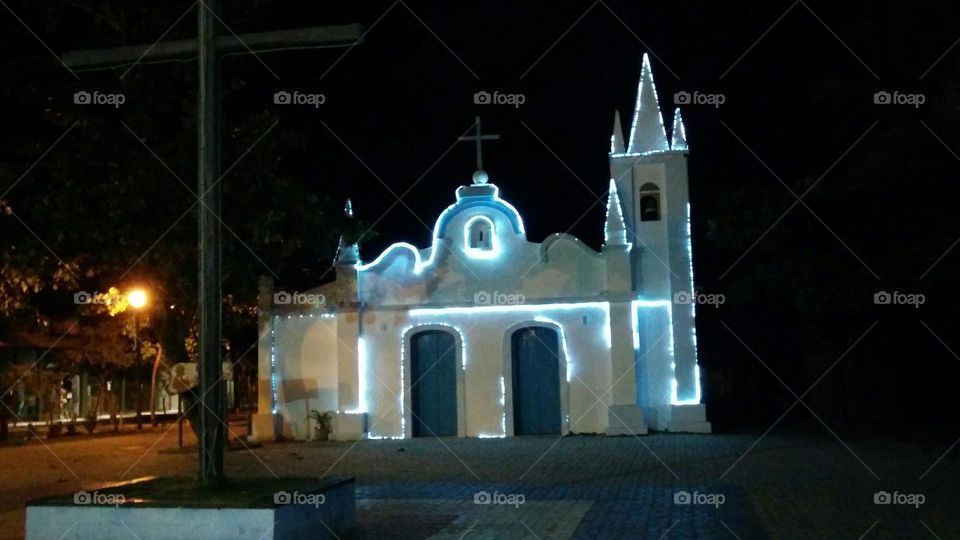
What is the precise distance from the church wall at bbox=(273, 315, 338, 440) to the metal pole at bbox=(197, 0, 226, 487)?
12.7 meters

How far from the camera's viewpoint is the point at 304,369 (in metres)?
23.0

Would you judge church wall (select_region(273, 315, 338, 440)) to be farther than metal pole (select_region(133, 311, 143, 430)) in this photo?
No

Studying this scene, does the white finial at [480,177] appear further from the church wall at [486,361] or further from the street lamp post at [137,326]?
the street lamp post at [137,326]

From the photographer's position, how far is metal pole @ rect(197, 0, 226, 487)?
10.0m

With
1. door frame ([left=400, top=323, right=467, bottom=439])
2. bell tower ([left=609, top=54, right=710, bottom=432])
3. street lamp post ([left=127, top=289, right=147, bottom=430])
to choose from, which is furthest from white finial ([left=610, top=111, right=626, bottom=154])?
street lamp post ([left=127, top=289, right=147, bottom=430])

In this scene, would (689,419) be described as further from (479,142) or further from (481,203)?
(479,142)

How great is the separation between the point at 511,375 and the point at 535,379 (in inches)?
22.2

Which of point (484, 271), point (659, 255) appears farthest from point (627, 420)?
point (484, 271)

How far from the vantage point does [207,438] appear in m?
10.1

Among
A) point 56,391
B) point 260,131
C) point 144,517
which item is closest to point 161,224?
point 260,131

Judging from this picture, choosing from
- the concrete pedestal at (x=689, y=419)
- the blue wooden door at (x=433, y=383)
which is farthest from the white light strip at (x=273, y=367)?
the concrete pedestal at (x=689, y=419)

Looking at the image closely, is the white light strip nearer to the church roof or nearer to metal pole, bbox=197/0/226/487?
the church roof

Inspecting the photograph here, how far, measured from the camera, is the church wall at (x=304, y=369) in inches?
900

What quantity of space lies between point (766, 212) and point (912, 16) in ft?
14.4
